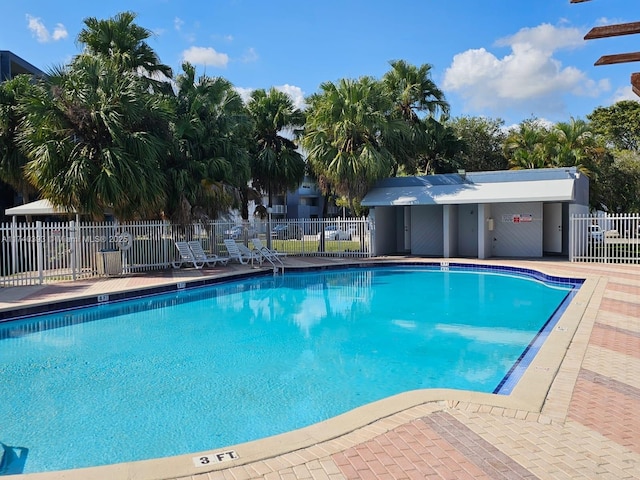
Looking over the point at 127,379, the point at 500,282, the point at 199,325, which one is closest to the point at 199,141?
the point at 199,325

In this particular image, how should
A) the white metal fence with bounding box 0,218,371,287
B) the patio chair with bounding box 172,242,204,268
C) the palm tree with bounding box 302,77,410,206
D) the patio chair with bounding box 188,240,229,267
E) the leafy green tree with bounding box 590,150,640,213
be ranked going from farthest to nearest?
the leafy green tree with bounding box 590,150,640,213 < the palm tree with bounding box 302,77,410,206 < the patio chair with bounding box 188,240,229,267 < the patio chair with bounding box 172,242,204,268 < the white metal fence with bounding box 0,218,371,287

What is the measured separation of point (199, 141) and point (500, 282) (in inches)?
468

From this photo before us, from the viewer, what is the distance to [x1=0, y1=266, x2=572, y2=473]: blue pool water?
514 cm

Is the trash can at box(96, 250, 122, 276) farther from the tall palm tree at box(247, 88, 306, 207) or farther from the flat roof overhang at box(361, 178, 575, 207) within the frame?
the flat roof overhang at box(361, 178, 575, 207)

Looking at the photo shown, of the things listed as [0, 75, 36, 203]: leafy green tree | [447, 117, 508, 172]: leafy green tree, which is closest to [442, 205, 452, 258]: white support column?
[447, 117, 508, 172]: leafy green tree

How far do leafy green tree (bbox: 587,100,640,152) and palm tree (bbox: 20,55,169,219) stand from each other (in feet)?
110

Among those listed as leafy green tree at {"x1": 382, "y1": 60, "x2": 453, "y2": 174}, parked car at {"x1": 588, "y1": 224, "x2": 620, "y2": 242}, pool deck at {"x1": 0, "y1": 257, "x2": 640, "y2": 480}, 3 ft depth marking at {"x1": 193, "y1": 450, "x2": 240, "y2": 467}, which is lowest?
3 ft depth marking at {"x1": 193, "y1": 450, "x2": 240, "y2": 467}

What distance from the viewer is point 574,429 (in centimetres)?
417

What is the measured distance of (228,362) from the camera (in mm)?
7672

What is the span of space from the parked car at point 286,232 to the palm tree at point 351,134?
286 cm

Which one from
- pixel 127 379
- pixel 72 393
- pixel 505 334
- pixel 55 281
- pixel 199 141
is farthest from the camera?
pixel 199 141

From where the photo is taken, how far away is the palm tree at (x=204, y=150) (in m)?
17.6

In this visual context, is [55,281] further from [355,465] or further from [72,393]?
[355,465]

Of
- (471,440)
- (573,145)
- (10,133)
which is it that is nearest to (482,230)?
(573,145)
